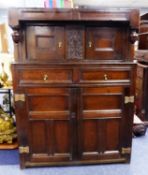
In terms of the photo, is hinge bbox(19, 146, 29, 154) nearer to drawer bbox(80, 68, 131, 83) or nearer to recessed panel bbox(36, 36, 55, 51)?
drawer bbox(80, 68, 131, 83)

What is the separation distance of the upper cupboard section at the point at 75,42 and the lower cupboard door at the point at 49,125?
33 centimetres

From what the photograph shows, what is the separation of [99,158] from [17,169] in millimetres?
830

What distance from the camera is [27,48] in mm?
1928

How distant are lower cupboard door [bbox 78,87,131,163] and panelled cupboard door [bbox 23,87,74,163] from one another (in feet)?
0.42

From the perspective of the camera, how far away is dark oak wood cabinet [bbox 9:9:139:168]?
1.88 meters

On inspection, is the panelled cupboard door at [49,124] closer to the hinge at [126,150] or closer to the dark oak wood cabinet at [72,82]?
the dark oak wood cabinet at [72,82]

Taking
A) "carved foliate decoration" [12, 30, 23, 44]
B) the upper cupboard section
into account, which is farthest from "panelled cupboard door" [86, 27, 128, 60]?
"carved foliate decoration" [12, 30, 23, 44]

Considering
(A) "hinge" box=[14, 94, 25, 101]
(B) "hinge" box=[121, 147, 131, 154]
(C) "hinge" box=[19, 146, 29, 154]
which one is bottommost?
(B) "hinge" box=[121, 147, 131, 154]

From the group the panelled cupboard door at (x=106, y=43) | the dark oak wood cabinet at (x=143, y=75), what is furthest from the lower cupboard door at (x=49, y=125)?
the dark oak wood cabinet at (x=143, y=75)

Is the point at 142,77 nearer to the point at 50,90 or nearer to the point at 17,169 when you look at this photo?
the point at 50,90

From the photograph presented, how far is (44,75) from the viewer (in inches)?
76.8

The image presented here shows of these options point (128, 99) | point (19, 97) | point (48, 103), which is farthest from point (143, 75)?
point (19, 97)

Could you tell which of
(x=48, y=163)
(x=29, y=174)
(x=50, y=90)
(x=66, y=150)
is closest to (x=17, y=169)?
(x=29, y=174)

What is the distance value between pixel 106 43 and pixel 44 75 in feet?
2.08
